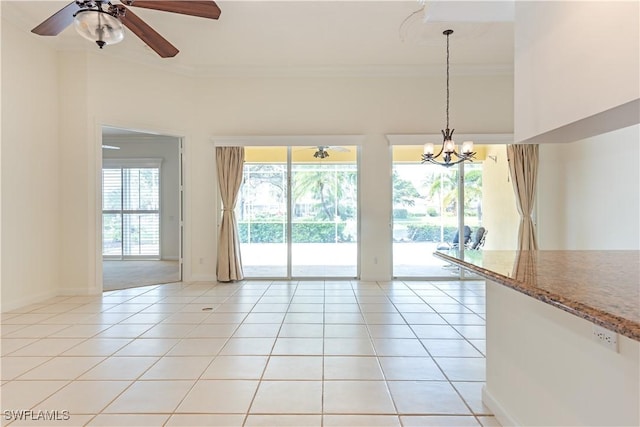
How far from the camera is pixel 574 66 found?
5.41ft

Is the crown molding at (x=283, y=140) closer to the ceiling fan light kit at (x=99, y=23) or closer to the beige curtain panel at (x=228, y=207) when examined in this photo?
the beige curtain panel at (x=228, y=207)

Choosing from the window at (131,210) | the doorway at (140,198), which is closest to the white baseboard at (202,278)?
the doorway at (140,198)

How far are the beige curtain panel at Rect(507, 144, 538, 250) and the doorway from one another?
756cm

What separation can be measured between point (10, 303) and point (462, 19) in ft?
19.0

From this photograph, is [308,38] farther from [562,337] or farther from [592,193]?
[592,193]

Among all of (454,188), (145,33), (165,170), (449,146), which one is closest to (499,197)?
(454,188)

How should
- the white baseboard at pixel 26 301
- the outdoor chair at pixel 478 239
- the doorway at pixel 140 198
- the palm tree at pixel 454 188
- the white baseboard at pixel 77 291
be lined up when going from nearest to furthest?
the white baseboard at pixel 26 301 < the white baseboard at pixel 77 291 < the outdoor chair at pixel 478 239 < the palm tree at pixel 454 188 < the doorway at pixel 140 198

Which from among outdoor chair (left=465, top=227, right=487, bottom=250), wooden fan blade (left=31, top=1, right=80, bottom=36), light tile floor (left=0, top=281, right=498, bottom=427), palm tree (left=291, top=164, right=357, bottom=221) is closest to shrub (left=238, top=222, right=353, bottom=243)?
palm tree (left=291, top=164, right=357, bottom=221)

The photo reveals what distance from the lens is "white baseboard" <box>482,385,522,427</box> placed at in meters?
1.90

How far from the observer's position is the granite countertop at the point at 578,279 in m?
0.93

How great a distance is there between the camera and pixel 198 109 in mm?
5867

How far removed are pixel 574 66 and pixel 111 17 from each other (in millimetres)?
2899

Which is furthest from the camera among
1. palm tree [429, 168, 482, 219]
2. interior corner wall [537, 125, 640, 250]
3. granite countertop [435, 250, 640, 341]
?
palm tree [429, 168, 482, 219]

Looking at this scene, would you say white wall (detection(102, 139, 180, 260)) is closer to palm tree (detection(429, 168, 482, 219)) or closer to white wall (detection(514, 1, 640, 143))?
palm tree (detection(429, 168, 482, 219))
